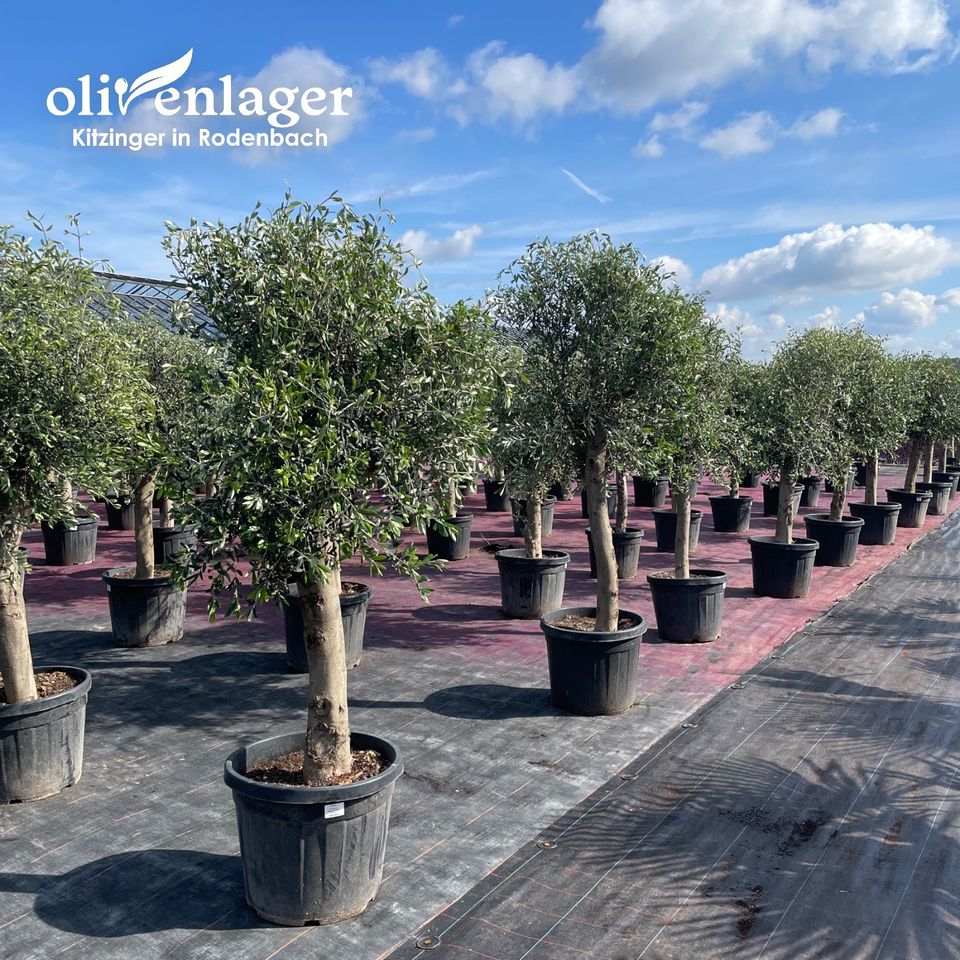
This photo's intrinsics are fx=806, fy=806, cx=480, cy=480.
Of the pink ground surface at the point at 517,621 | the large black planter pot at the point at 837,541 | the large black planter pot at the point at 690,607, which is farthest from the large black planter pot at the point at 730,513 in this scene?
the large black planter pot at the point at 690,607

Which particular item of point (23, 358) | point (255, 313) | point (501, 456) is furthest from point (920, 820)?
point (23, 358)

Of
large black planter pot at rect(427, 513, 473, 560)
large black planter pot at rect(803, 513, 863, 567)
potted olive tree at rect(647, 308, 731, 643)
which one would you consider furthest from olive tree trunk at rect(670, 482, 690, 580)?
large black planter pot at rect(427, 513, 473, 560)

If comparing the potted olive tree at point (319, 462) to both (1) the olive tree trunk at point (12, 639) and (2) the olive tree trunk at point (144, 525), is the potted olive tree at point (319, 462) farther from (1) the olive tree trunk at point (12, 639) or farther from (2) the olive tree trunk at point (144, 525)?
(2) the olive tree trunk at point (144, 525)

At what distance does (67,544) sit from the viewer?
17.5 metres

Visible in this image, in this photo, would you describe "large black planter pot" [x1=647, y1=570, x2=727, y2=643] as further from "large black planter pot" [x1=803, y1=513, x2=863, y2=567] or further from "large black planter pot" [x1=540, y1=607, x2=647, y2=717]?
"large black planter pot" [x1=803, y1=513, x2=863, y2=567]

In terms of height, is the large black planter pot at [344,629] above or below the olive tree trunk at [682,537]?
below

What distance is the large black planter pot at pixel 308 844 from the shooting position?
5.11m

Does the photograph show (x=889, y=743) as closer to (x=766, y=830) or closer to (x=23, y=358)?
(x=766, y=830)

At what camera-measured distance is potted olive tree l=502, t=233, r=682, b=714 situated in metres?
8.91

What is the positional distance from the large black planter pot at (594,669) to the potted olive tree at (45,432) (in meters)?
4.82

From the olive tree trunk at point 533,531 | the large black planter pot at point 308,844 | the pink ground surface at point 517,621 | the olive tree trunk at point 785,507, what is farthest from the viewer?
the olive tree trunk at point 785,507

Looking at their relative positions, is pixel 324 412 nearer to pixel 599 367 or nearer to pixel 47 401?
pixel 47 401

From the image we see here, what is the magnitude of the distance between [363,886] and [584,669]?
3.99m

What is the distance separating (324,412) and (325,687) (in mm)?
2031
